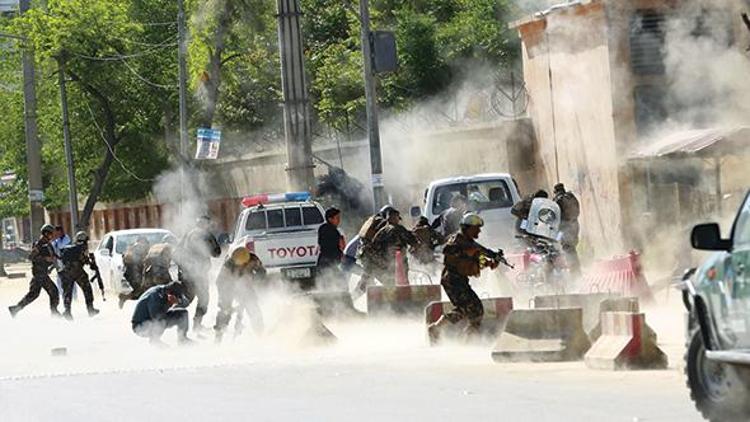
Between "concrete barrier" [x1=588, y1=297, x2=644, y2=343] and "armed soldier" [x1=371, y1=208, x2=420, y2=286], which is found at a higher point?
"armed soldier" [x1=371, y1=208, x2=420, y2=286]

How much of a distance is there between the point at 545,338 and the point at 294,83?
16.3 meters

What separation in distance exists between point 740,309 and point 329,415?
11.9ft

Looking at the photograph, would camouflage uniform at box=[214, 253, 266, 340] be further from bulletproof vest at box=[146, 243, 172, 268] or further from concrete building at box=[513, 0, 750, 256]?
concrete building at box=[513, 0, 750, 256]

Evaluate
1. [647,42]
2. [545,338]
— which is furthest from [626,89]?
[545,338]

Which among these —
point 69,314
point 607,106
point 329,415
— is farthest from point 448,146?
point 329,415

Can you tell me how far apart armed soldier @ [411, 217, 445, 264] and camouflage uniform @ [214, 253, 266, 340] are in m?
4.62

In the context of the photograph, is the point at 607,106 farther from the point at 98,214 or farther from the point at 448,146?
the point at 98,214

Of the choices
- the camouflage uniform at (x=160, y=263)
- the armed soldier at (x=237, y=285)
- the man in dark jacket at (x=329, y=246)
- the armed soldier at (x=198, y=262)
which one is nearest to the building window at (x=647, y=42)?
the man in dark jacket at (x=329, y=246)

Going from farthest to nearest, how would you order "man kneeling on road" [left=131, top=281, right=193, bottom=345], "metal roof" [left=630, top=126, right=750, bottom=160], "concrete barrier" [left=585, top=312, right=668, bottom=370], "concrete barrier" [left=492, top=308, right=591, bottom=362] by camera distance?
"metal roof" [left=630, top=126, right=750, bottom=160]
"man kneeling on road" [left=131, top=281, right=193, bottom=345]
"concrete barrier" [left=492, top=308, right=591, bottom=362]
"concrete barrier" [left=585, top=312, right=668, bottom=370]

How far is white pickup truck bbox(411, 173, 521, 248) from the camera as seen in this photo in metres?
29.2

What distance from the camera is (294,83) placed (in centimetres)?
3253

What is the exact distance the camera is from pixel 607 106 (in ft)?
112

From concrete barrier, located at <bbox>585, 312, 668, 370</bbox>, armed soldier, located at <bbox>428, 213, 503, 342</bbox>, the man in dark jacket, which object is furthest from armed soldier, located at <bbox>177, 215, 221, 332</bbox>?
concrete barrier, located at <bbox>585, 312, 668, 370</bbox>

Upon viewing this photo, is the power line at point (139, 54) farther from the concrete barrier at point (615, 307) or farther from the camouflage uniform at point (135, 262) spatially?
the concrete barrier at point (615, 307)
